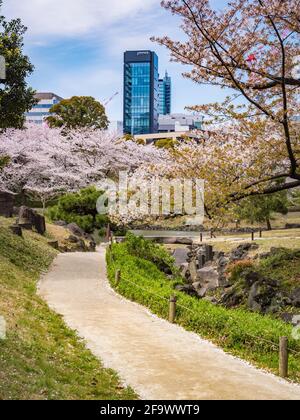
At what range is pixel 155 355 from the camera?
11.0 meters

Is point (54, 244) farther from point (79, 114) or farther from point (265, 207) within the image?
point (79, 114)

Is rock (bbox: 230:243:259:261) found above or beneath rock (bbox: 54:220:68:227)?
beneath

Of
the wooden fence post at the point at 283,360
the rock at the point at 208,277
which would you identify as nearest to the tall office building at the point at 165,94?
the rock at the point at 208,277

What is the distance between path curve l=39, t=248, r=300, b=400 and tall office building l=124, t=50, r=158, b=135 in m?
107

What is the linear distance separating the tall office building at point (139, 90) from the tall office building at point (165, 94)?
67331 millimetres

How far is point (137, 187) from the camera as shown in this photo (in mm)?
22109

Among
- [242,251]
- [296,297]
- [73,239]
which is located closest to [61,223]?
[73,239]

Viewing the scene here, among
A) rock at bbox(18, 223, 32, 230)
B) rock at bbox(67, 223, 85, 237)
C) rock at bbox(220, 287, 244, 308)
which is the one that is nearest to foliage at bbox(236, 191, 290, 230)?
rock at bbox(67, 223, 85, 237)

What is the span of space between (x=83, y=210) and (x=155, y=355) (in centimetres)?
2676

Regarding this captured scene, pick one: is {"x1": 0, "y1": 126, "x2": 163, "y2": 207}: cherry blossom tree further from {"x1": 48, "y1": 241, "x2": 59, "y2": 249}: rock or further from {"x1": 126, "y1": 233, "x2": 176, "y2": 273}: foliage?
{"x1": 126, "y1": 233, "x2": 176, "y2": 273}: foliage

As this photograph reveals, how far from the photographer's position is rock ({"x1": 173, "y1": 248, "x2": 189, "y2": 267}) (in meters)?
32.1

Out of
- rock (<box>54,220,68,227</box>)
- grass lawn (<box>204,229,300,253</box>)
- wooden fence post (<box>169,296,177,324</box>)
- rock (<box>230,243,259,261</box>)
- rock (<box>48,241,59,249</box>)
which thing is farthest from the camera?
rock (<box>54,220,68,227</box>)
